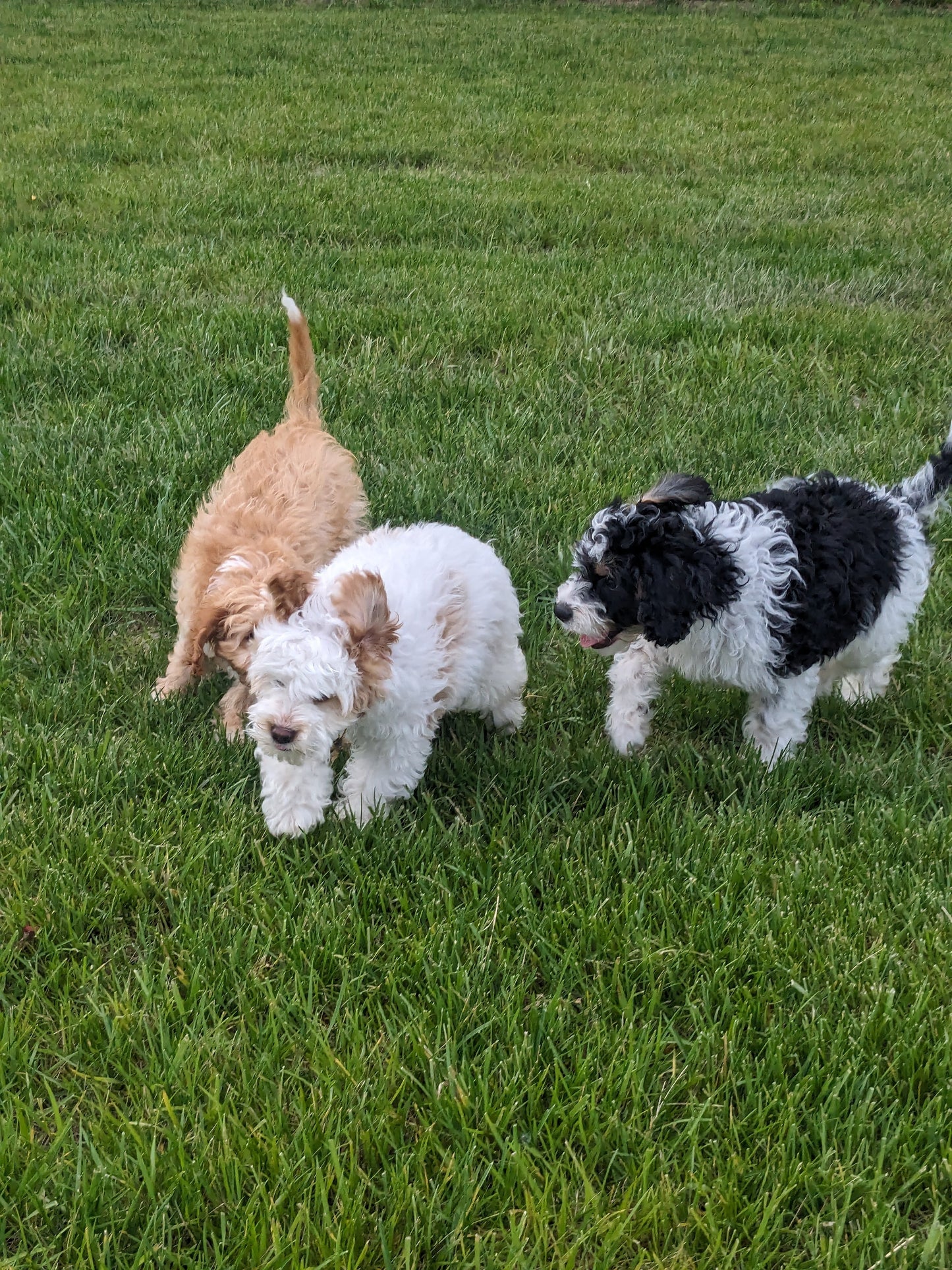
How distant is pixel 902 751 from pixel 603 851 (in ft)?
4.29

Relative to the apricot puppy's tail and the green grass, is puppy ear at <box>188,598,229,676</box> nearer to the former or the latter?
the green grass

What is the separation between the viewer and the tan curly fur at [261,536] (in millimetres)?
3234

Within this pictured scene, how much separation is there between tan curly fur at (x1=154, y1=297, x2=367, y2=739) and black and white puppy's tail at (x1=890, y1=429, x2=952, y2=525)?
2.19m

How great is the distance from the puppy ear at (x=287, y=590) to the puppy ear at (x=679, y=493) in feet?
3.97

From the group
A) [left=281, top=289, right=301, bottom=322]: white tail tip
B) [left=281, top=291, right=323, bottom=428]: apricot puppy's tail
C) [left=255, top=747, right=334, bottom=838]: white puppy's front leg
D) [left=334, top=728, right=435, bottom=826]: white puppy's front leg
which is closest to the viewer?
[left=255, top=747, right=334, bottom=838]: white puppy's front leg

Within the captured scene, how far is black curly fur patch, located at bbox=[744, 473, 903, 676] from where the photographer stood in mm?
3344

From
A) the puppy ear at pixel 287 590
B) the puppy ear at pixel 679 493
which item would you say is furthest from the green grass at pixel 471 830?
the puppy ear at pixel 679 493

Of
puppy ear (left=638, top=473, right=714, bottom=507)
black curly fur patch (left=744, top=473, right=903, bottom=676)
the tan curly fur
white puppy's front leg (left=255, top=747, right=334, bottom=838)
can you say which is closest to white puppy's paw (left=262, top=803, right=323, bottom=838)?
white puppy's front leg (left=255, top=747, right=334, bottom=838)

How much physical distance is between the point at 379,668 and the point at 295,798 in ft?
1.59

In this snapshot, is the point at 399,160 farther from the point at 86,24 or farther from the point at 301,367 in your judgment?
the point at 86,24

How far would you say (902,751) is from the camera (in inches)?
139

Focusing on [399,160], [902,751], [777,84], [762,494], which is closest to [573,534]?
[762,494]

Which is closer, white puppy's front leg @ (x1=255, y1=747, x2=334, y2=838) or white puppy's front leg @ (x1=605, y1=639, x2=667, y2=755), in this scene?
white puppy's front leg @ (x1=255, y1=747, x2=334, y2=838)

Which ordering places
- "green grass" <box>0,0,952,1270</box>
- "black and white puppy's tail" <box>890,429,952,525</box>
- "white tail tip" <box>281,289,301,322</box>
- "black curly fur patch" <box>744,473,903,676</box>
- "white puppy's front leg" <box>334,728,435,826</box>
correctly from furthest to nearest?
"white tail tip" <box>281,289,301,322</box>, "black and white puppy's tail" <box>890,429,952,525</box>, "black curly fur patch" <box>744,473,903,676</box>, "white puppy's front leg" <box>334,728,435,826</box>, "green grass" <box>0,0,952,1270</box>
